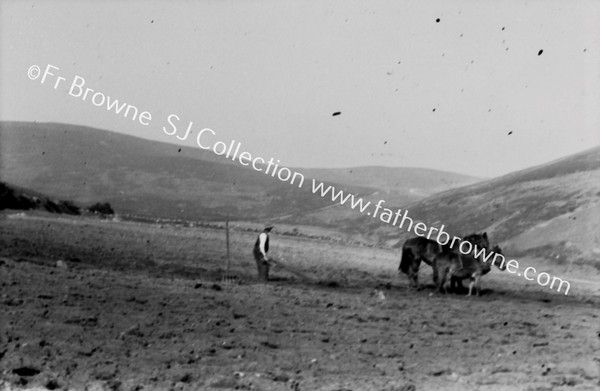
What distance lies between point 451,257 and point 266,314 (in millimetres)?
6628

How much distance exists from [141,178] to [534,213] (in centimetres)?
4708

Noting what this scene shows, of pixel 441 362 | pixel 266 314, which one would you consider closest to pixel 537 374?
pixel 441 362

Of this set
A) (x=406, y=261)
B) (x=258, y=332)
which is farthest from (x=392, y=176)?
(x=258, y=332)

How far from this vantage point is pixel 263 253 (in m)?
16.7

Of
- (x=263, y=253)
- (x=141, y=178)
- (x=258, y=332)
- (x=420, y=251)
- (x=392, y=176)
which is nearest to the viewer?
(x=258, y=332)

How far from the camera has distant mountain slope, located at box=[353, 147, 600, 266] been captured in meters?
32.1

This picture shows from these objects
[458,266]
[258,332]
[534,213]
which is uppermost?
[534,213]

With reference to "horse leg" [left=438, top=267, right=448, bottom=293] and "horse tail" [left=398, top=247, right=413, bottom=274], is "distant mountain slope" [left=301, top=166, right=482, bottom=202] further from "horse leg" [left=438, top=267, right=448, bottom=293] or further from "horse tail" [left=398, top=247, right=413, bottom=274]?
"horse leg" [left=438, top=267, right=448, bottom=293]

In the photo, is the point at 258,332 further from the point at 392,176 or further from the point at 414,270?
the point at 392,176

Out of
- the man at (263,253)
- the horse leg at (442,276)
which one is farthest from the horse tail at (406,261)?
the man at (263,253)

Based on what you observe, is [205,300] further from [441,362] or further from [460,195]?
[460,195]

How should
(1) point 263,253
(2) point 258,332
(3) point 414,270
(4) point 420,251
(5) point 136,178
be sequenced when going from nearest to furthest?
(2) point 258,332 → (1) point 263,253 → (4) point 420,251 → (3) point 414,270 → (5) point 136,178

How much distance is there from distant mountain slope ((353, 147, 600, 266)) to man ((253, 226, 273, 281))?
17.1 m

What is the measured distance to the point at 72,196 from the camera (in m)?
64.6
